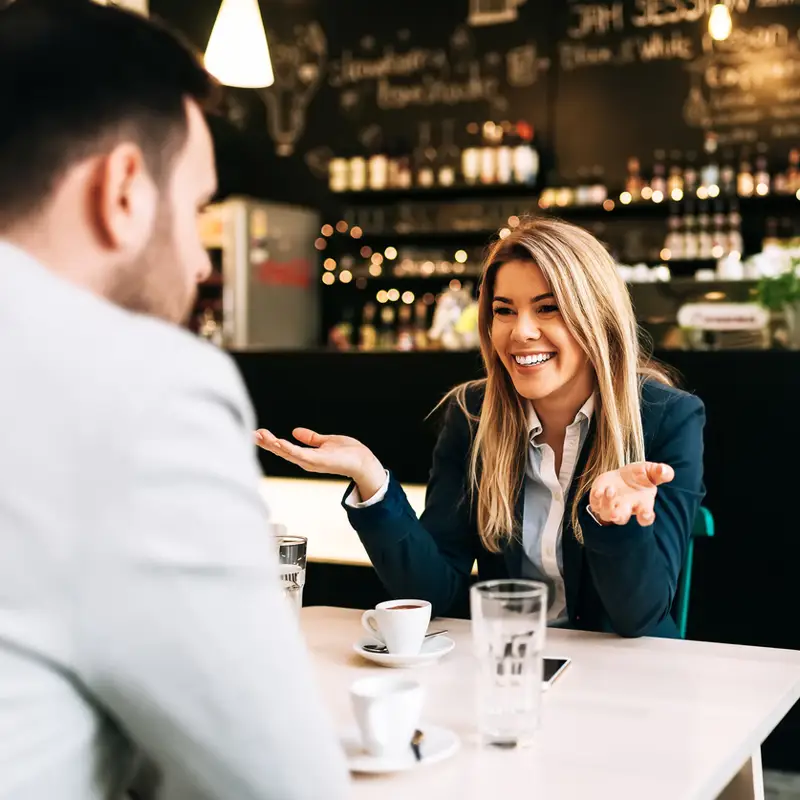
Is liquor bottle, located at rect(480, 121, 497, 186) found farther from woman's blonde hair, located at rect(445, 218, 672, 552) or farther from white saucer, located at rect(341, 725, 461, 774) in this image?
white saucer, located at rect(341, 725, 461, 774)

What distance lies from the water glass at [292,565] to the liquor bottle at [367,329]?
517cm

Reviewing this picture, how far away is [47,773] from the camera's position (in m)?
0.68

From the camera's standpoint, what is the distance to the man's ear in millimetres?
738

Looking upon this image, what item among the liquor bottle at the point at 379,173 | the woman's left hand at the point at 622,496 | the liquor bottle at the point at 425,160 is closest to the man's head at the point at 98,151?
the woman's left hand at the point at 622,496

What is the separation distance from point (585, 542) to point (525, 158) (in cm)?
487

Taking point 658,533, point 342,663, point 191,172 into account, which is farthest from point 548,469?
point 191,172

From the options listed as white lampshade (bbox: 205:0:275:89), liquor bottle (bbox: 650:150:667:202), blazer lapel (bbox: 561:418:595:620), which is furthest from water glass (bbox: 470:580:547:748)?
liquor bottle (bbox: 650:150:667:202)

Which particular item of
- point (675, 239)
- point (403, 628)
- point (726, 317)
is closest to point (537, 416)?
point (403, 628)

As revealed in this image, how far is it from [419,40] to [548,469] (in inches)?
208

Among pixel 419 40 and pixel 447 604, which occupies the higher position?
pixel 419 40

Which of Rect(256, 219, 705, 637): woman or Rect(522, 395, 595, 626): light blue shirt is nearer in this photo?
Rect(256, 219, 705, 637): woman

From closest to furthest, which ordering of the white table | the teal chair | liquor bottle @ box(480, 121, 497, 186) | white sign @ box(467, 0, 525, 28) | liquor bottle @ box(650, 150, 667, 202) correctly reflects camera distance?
1. the white table
2. the teal chair
3. liquor bottle @ box(650, 150, 667, 202)
4. liquor bottle @ box(480, 121, 497, 186)
5. white sign @ box(467, 0, 525, 28)

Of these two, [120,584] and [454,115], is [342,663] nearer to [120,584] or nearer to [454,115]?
[120,584]

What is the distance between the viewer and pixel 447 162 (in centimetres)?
662
